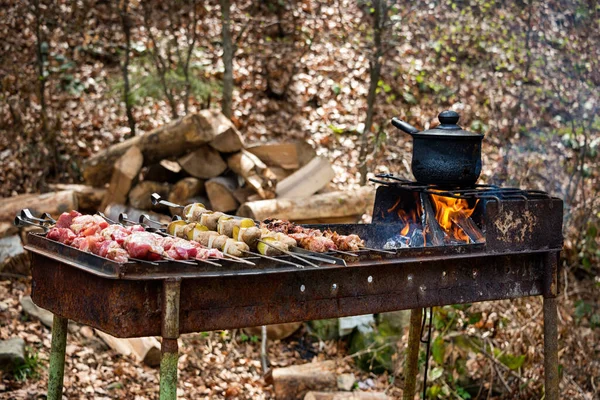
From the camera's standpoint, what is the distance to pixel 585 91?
28.5 ft

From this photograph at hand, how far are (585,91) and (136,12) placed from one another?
23.1ft

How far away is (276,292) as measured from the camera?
3.78 meters

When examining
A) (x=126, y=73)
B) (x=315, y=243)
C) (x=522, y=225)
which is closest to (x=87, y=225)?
(x=315, y=243)

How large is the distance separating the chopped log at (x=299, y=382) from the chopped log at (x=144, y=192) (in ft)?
8.59

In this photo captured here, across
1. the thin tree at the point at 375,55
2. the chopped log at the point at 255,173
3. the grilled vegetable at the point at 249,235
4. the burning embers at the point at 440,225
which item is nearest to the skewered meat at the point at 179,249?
the grilled vegetable at the point at 249,235

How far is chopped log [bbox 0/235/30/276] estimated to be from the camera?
7383 mm

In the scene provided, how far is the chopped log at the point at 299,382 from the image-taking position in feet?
20.1

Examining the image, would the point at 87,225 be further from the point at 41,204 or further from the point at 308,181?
the point at 308,181

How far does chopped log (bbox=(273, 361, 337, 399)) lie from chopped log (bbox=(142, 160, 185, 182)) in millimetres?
2793

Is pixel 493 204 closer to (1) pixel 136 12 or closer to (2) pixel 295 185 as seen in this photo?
(2) pixel 295 185

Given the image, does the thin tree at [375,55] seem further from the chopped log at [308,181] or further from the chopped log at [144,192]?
the chopped log at [144,192]

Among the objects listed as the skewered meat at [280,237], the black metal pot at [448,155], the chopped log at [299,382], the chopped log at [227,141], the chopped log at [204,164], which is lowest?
the chopped log at [299,382]

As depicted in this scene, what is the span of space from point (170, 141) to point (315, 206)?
1631 mm

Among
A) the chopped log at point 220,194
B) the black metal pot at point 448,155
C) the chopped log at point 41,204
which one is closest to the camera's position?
the black metal pot at point 448,155
